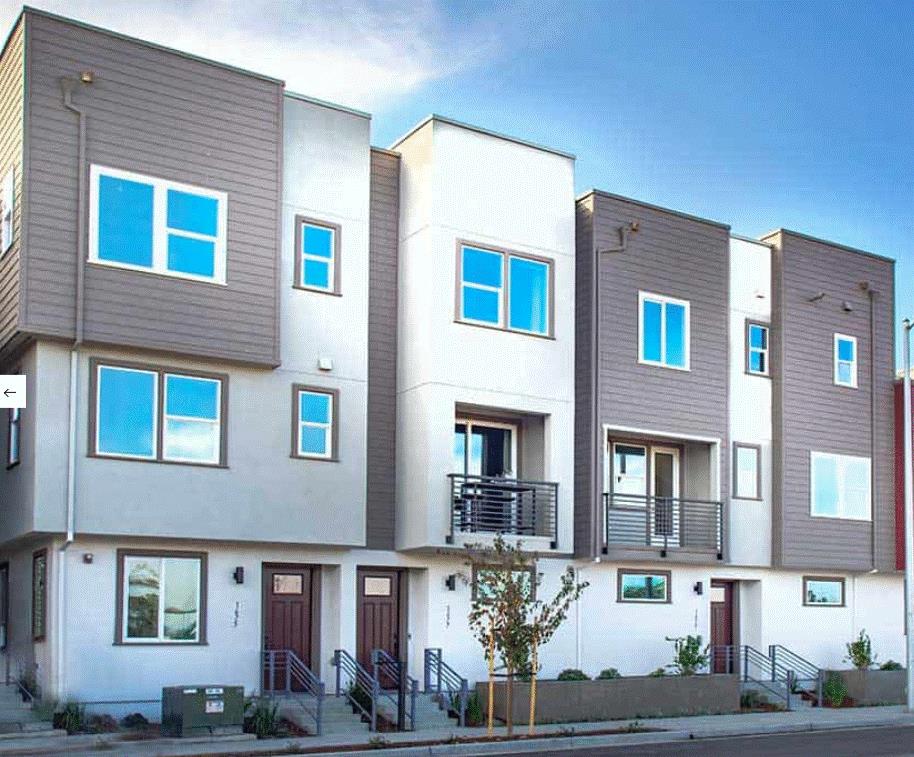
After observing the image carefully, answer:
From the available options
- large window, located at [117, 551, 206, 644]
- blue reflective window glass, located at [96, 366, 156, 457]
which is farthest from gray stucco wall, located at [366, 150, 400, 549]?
blue reflective window glass, located at [96, 366, 156, 457]

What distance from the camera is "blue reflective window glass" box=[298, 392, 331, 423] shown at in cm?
2448

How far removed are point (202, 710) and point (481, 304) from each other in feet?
31.3

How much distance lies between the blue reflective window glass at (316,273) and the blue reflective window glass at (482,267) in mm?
2762

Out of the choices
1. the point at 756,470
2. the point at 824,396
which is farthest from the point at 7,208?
the point at 824,396

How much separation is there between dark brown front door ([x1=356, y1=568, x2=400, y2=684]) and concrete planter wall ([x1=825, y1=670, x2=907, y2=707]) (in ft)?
32.2

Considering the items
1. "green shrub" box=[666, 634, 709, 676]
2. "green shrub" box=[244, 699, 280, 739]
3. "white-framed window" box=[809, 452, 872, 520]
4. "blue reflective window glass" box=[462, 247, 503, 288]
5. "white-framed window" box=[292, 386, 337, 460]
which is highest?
"blue reflective window glass" box=[462, 247, 503, 288]

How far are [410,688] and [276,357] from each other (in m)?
6.35

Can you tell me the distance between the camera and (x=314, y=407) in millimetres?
24609

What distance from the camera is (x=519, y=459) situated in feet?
92.2

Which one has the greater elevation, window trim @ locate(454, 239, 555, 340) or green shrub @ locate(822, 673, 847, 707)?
window trim @ locate(454, 239, 555, 340)

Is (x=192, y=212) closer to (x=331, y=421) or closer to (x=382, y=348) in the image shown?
(x=331, y=421)

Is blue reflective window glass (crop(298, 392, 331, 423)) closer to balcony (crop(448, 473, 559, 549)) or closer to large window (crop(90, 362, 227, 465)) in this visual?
large window (crop(90, 362, 227, 465))

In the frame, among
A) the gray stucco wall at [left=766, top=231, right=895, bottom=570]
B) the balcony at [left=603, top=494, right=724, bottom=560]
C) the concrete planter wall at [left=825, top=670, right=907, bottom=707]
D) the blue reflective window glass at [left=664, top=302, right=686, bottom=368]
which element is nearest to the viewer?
the balcony at [left=603, top=494, right=724, bottom=560]

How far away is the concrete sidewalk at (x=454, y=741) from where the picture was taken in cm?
1988
